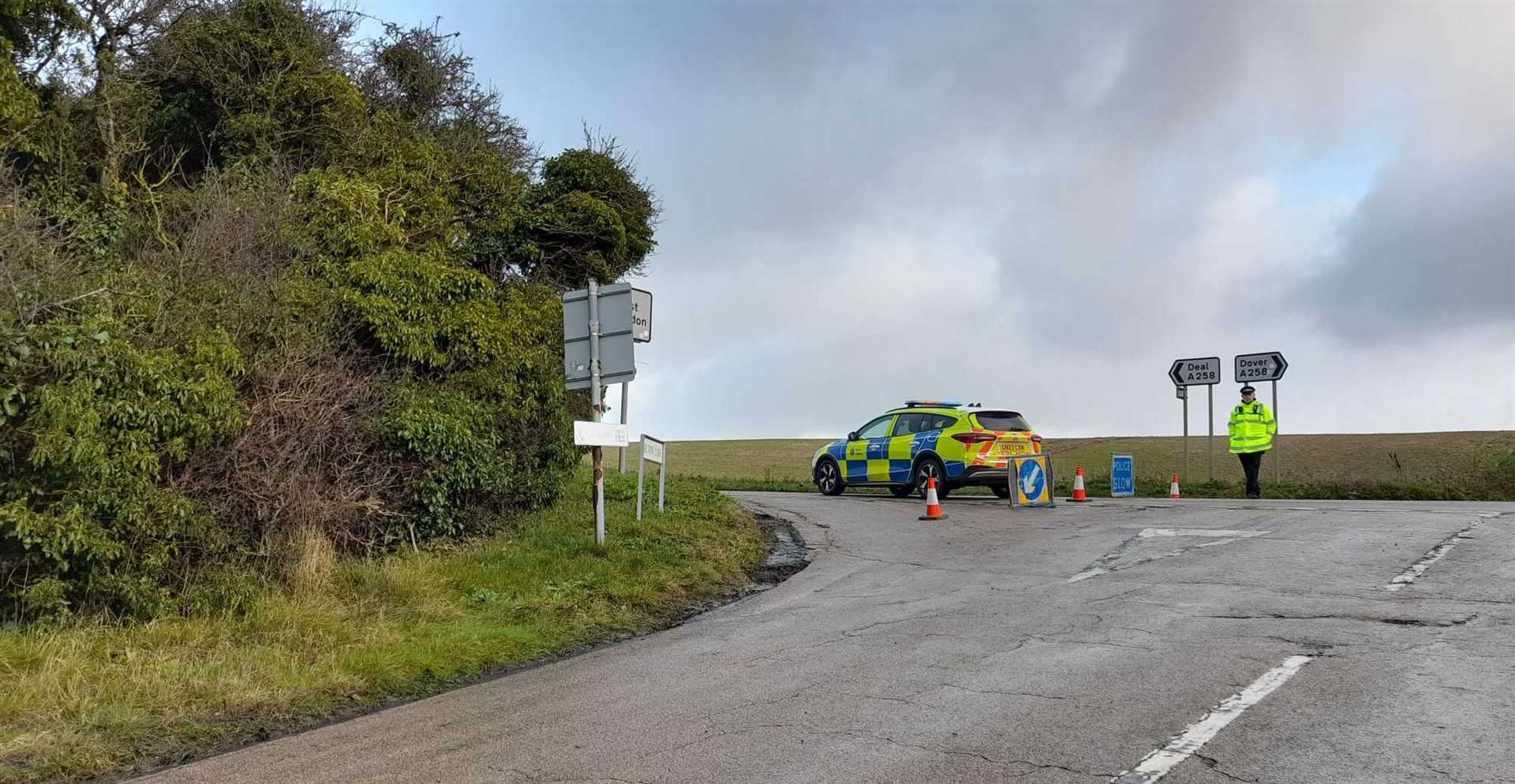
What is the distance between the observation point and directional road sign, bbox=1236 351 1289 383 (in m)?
23.7

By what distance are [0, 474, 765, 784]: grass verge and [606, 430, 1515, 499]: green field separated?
48.4 ft

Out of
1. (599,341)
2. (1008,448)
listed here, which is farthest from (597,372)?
(1008,448)

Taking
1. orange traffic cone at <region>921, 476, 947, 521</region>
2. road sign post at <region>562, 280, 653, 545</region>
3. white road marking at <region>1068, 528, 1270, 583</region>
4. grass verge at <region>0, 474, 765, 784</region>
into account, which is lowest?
grass verge at <region>0, 474, 765, 784</region>

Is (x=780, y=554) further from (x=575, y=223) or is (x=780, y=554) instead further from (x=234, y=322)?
(x=575, y=223)

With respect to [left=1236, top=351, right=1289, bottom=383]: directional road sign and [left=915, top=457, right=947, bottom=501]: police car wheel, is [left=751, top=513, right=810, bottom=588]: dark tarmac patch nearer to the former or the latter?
[left=915, top=457, right=947, bottom=501]: police car wheel

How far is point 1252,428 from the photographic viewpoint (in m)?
19.7

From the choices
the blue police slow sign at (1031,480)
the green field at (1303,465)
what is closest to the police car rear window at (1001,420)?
the blue police slow sign at (1031,480)

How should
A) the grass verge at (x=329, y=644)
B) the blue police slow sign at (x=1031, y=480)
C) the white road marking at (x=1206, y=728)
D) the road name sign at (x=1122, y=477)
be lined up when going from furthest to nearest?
the road name sign at (x=1122, y=477)
the blue police slow sign at (x=1031, y=480)
the grass verge at (x=329, y=644)
the white road marking at (x=1206, y=728)

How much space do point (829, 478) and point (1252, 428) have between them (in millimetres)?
7796

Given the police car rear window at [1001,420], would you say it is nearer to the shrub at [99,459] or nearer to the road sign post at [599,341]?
the road sign post at [599,341]

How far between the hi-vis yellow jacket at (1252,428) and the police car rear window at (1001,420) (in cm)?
404

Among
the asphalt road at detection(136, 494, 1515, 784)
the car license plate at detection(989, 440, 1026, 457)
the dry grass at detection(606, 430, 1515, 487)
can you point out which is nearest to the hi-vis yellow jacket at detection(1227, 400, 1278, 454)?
the dry grass at detection(606, 430, 1515, 487)

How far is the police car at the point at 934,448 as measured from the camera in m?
18.5

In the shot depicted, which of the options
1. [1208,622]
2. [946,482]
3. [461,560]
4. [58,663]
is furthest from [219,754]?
[946,482]
